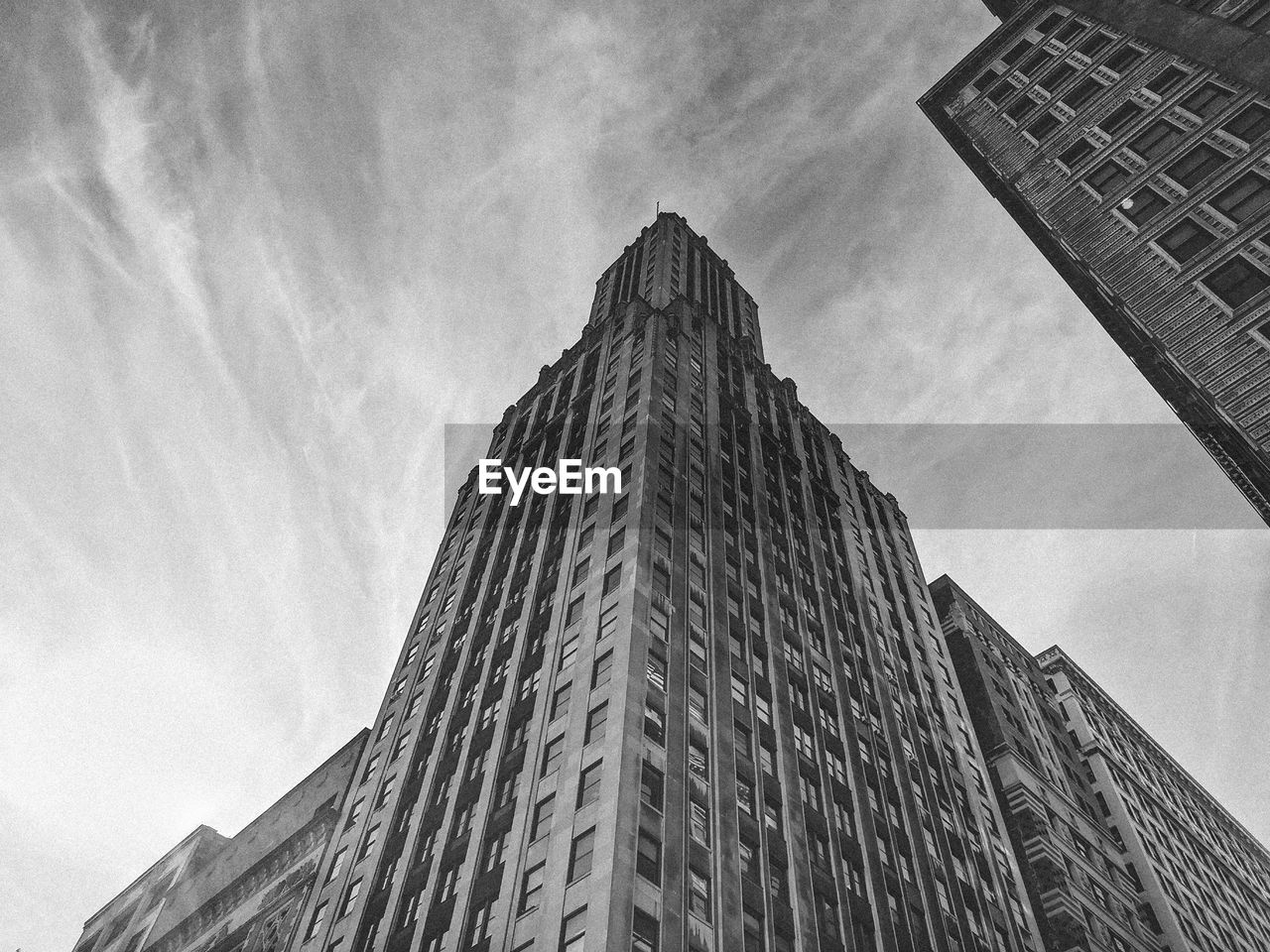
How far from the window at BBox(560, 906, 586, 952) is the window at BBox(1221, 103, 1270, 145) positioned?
1303 inches

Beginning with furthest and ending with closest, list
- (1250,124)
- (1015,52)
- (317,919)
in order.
A: 1. (1015,52)
2. (317,919)
3. (1250,124)

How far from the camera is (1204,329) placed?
30109 mm

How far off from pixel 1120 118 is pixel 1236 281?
1187 cm

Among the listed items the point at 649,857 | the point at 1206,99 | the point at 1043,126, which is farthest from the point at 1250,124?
the point at 649,857

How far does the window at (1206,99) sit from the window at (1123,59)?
15.9ft

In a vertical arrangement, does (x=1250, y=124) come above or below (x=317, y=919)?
above

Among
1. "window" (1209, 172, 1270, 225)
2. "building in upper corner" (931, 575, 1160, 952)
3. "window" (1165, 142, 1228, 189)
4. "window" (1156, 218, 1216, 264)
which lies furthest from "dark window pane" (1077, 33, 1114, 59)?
"building in upper corner" (931, 575, 1160, 952)

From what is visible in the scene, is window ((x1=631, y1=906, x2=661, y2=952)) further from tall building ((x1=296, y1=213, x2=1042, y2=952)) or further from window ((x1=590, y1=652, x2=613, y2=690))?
window ((x1=590, y1=652, x2=613, y2=690))

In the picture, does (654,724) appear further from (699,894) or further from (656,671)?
(699,894)

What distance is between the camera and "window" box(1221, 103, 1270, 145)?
1259 inches

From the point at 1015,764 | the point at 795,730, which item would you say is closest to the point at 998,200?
the point at 795,730

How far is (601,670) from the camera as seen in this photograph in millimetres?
39562

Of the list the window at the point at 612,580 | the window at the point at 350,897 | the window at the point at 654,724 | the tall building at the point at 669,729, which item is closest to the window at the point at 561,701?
the tall building at the point at 669,729

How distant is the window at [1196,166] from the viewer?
32.9 metres
